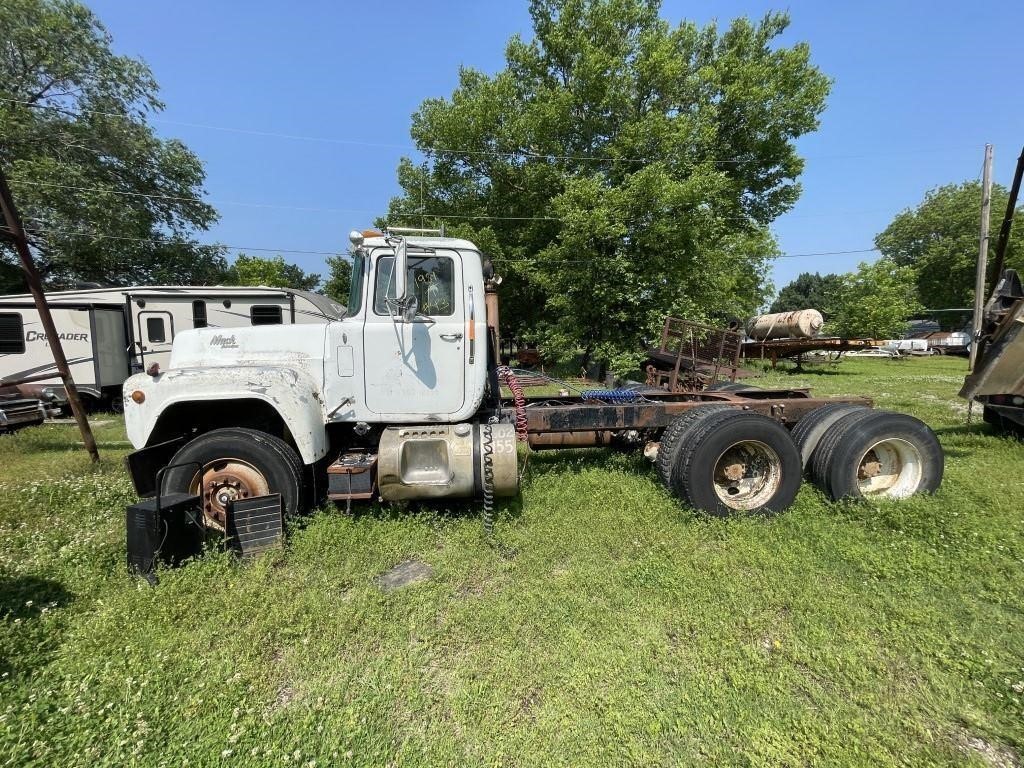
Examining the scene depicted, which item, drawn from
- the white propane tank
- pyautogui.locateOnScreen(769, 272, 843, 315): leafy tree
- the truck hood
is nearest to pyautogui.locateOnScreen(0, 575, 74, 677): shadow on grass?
the truck hood

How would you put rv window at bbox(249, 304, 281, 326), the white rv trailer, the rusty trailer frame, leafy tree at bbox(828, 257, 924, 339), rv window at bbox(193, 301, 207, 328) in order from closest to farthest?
1. the rusty trailer frame
2. the white rv trailer
3. rv window at bbox(193, 301, 207, 328)
4. rv window at bbox(249, 304, 281, 326)
5. leafy tree at bbox(828, 257, 924, 339)

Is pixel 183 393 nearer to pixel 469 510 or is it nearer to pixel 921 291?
pixel 469 510

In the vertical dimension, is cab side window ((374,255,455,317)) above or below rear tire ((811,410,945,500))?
above

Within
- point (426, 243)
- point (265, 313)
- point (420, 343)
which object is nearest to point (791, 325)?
point (265, 313)

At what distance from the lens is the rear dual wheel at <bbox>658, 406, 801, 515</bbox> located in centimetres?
416

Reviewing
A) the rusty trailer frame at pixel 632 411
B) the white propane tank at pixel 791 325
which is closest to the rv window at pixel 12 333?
the rusty trailer frame at pixel 632 411

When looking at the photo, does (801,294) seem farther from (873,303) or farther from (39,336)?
(39,336)

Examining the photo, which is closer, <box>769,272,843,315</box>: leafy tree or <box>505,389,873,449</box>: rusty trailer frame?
<box>505,389,873,449</box>: rusty trailer frame

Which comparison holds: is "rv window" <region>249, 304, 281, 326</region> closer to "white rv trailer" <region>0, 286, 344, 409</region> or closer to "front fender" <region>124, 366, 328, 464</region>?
"white rv trailer" <region>0, 286, 344, 409</region>

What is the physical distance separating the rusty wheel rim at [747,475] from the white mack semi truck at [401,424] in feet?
0.04

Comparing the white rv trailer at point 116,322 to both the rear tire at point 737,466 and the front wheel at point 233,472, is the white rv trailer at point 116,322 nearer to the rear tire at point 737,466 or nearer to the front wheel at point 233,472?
the front wheel at point 233,472

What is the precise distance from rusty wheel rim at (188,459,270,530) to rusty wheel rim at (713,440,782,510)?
400 cm

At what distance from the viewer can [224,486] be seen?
13.1 feet

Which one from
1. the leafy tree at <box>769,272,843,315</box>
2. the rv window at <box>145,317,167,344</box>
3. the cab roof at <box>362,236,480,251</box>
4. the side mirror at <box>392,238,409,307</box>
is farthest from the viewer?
the leafy tree at <box>769,272,843,315</box>
